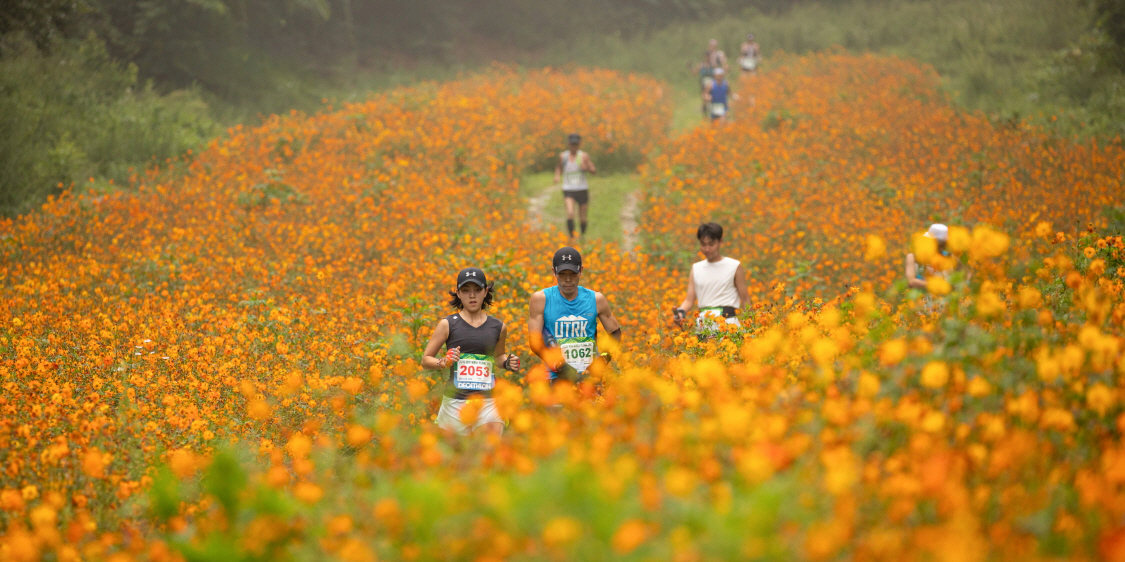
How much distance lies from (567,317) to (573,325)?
0.07 metres

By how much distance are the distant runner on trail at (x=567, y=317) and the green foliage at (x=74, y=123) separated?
992 centimetres

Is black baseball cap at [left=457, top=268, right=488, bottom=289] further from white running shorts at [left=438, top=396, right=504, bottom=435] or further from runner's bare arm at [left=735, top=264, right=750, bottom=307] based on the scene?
runner's bare arm at [left=735, top=264, right=750, bottom=307]

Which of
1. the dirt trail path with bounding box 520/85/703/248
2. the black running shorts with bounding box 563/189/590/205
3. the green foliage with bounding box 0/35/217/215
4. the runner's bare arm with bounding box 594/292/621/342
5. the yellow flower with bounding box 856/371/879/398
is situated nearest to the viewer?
the yellow flower with bounding box 856/371/879/398

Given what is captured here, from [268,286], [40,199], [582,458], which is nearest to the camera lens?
[582,458]

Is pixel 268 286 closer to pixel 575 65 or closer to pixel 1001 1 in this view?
pixel 575 65

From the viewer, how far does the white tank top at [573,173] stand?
460 inches

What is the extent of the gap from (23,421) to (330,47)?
27.9 metres

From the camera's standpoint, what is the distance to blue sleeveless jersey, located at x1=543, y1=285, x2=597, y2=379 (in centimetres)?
558

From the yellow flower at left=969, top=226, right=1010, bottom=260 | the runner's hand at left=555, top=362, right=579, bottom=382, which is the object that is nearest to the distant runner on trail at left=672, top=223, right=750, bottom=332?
the runner's hand at left=555, top=362, right=579, bottom=382

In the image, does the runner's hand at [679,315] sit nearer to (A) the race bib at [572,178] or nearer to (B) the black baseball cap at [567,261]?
(B) the black baseball cap at [567,261]

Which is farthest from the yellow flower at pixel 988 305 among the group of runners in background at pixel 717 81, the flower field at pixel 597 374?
the group of runners in background at pixel 717 81

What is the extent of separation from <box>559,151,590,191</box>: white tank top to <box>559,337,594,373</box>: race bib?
6.40m

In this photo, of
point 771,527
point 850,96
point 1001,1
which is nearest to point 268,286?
point 771,527

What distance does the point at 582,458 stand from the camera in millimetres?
2416
